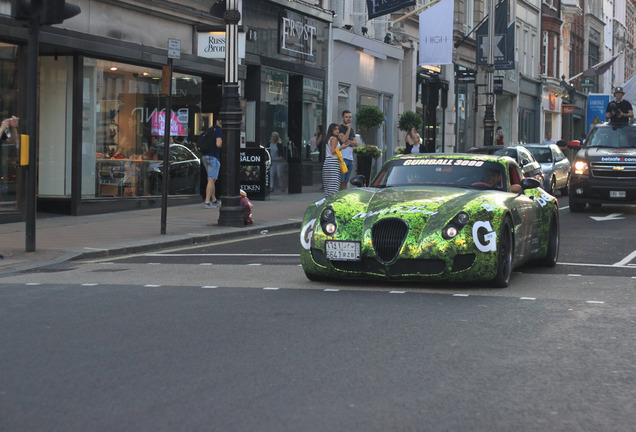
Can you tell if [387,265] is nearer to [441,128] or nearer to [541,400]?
[541,400]

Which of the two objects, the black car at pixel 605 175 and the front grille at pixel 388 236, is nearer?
the front grille at pixel 388 236

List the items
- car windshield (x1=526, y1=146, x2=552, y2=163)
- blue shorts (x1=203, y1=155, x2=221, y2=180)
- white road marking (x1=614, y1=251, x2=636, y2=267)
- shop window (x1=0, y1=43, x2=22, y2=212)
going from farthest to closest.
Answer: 1. car windshield (x1=526, y1=146, x2=552, y2=163)
2. blue shorts (x1=203, y1=155, x2=221, y2=180)
3. shop window (x1=0, y1=43, x2=22, y2=212)
4. white road marking (x1=614, y1=251, x2=636, y2=267)

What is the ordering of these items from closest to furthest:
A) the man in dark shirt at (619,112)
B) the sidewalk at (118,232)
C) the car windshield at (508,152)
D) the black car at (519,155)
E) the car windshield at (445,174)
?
the car windshield at (445,174) < the sidewalk at (118,232) < the man in dark shirt at (619,112) < the black car at (519,155) < the car windshield at (508,152)

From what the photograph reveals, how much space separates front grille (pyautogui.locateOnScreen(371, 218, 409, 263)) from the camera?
360 inches

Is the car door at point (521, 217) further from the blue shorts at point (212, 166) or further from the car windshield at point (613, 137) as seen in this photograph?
the car windshield at point (613, 137)

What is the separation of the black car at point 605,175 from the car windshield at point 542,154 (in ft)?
21.7

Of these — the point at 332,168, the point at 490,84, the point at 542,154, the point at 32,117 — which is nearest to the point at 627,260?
the point at 32,117

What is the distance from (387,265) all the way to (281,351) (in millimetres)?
2856

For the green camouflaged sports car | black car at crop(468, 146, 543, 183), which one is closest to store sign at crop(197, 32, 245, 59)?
black car at crop(468, 146, 543, 183)

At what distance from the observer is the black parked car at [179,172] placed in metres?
21.7

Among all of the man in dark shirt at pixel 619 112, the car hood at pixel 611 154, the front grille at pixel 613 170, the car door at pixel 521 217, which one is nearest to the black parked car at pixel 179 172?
the car hood at pixel 611 154

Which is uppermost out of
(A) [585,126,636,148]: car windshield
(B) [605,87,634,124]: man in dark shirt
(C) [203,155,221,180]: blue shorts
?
(B) [605,87,634,124]: man in dark shirt

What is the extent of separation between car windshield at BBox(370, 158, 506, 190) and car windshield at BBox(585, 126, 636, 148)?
12300 millimetres

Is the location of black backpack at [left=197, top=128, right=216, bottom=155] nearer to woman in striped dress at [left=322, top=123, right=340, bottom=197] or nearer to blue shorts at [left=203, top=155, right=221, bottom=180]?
blue shorts at [left=203, top=155, right=221, bottom=180]
